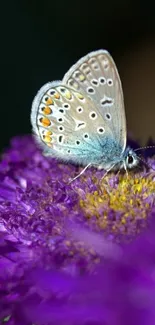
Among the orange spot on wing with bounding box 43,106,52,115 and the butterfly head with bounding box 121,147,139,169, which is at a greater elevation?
the orange spot on wing with bounding box 43,106,52,115

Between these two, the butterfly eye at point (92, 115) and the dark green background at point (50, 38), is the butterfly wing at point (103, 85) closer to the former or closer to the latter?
the butterfly eye at point (92, 115)

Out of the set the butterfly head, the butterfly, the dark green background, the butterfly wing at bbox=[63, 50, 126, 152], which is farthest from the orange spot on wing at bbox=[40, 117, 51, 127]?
the dark green background

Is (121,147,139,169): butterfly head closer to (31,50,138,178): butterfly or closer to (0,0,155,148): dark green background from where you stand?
(31,50,138,178): butterfly

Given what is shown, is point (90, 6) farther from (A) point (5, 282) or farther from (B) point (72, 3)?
(A) point (5, 282)

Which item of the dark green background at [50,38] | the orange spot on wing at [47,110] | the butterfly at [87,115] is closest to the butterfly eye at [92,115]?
the butterfly at [87,115]

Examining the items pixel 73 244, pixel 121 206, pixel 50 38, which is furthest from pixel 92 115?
pixel 50 38

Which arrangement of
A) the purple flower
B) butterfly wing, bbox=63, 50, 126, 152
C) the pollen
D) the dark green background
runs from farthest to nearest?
the dark green background → butterfly wing, bbox=63, 50, 126, 152 → the pollen → the purple flower
